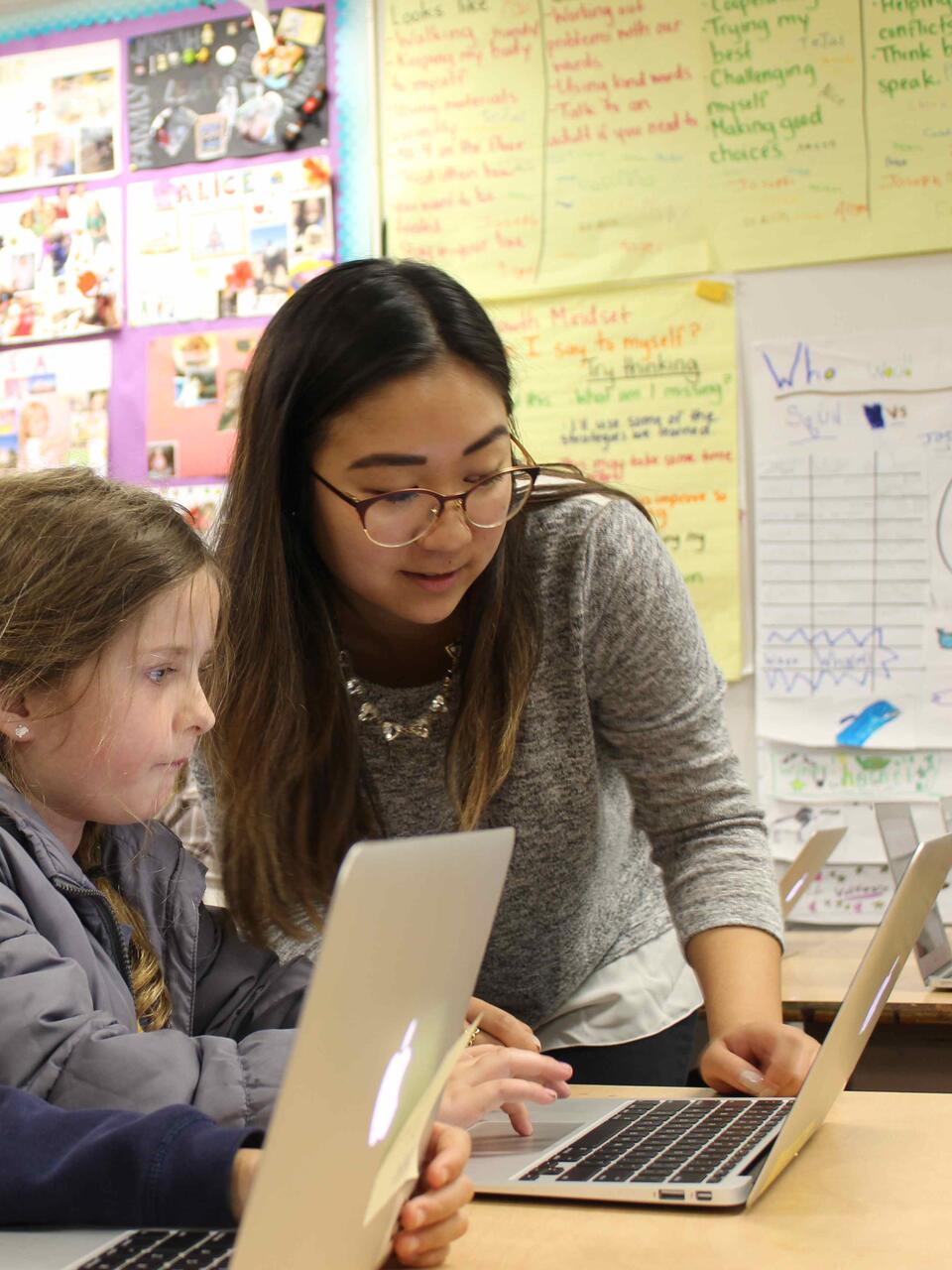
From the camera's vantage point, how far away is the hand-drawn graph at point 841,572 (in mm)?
2598

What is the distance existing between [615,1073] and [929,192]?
1844mm

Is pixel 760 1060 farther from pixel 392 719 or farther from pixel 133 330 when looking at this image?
pixel 133 330

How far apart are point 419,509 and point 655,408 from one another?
5.34 feet

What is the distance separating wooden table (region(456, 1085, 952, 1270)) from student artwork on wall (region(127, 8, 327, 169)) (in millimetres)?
2499

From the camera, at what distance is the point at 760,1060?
3.43 feet

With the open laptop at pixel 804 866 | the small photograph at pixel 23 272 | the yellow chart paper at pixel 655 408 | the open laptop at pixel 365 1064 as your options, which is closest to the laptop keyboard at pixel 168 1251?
the open laptop at pixel 365 1064

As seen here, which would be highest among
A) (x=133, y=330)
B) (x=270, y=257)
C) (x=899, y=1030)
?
(x=270, y=257)

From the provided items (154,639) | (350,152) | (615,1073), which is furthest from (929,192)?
(154,639)

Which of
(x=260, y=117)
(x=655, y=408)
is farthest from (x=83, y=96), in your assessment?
(x=655, y=408)

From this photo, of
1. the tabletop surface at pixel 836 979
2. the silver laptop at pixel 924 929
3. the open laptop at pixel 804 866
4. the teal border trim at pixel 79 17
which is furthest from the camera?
the teal border trim at pixel 79 17

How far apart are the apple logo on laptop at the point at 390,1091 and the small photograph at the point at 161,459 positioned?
2520 mm

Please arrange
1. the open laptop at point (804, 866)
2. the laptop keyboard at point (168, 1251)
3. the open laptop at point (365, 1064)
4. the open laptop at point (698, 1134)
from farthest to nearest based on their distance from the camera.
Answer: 1. the open laptop at point (804, 866)
2. the open laptop at point (698, 1134)
3. the laptop keyboard at point (168, 1251)
4. the open laptop at point (365, 1064)

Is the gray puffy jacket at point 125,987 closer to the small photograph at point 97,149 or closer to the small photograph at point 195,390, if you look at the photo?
the small photograph at point 195,390

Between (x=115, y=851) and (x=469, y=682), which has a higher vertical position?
(x=469, y=682)
